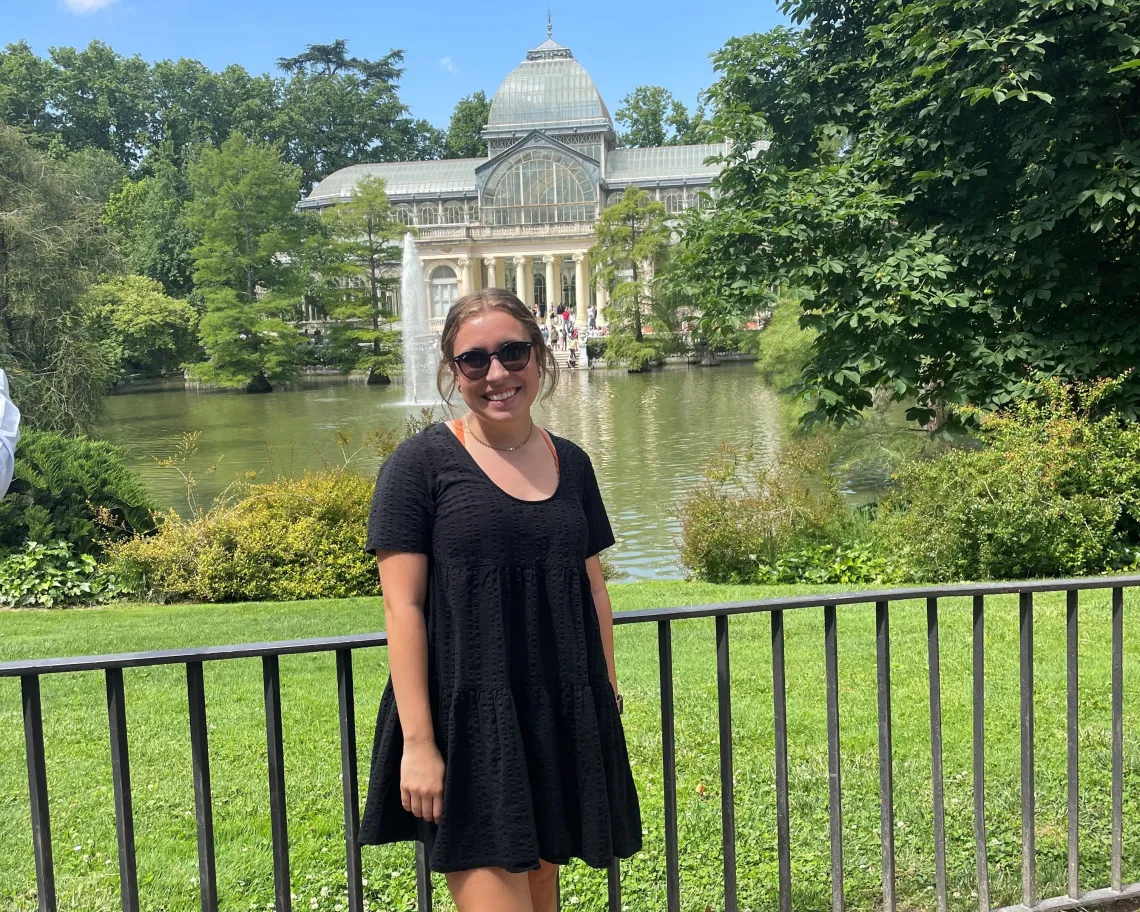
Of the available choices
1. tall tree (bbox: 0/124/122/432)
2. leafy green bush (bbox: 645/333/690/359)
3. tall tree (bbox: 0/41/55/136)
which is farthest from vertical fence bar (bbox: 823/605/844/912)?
tall tree (bbox: 0/41/55/136)

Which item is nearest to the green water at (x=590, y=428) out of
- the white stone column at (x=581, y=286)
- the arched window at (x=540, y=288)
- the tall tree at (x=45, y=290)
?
the tall tree at (x=45, y=290)

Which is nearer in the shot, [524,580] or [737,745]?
[524,580]

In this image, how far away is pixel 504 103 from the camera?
65500 mm

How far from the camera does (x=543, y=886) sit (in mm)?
2215

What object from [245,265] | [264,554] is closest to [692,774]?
[264,554]

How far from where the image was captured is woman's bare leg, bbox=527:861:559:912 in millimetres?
2205

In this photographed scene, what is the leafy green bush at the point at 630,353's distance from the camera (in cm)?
4234

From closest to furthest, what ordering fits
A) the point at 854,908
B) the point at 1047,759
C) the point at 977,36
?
1. the point at 854,908
2. the point at 1047,759
3. the point at 977,36

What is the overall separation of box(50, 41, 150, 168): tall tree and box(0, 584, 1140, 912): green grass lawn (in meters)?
72.7

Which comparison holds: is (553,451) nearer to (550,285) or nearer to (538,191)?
(550,285)

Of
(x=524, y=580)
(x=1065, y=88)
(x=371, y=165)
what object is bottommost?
(x=524, y=580)

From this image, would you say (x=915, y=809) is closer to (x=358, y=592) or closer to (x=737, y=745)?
(x=737, y=745)

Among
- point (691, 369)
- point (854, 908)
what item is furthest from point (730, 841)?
point (691, 369)

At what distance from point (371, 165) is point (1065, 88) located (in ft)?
200
